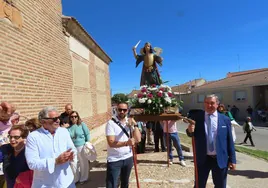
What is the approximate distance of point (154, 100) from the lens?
17.8 feet

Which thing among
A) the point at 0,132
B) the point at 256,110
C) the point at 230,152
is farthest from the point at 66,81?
the point at 256,110

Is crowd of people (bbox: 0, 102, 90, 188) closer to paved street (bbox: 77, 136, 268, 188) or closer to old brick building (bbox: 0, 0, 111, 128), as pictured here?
old brick building (bbox: 0, 0, 111, 128)

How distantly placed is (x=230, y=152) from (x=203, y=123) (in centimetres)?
60

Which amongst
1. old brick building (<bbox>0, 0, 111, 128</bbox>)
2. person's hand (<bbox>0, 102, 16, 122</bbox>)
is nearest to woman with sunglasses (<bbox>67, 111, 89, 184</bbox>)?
old brick building (<bbox>0, 0, 111, 128</bbox>)

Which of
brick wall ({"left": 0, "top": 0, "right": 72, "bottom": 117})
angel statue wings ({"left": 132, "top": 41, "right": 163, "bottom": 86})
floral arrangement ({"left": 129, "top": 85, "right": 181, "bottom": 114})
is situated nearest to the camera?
brick wall ({"left": 0, "top": 0, "right": 72, "bottom": 117})

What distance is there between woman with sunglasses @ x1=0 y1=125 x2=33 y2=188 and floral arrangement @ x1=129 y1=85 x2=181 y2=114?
304cm

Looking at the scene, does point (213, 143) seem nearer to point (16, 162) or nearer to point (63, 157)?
point (63, 157)

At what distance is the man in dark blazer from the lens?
350 centimetres

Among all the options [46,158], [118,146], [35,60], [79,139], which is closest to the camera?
[46,158]

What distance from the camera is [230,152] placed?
3.59m

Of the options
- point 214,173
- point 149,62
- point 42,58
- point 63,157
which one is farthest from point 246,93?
point 63,157

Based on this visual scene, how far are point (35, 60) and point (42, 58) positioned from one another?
391 mm

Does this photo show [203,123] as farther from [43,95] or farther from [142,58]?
[43,95]

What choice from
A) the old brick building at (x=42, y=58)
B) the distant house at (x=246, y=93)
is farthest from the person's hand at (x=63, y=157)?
the distant house at (x=246, y=93)
